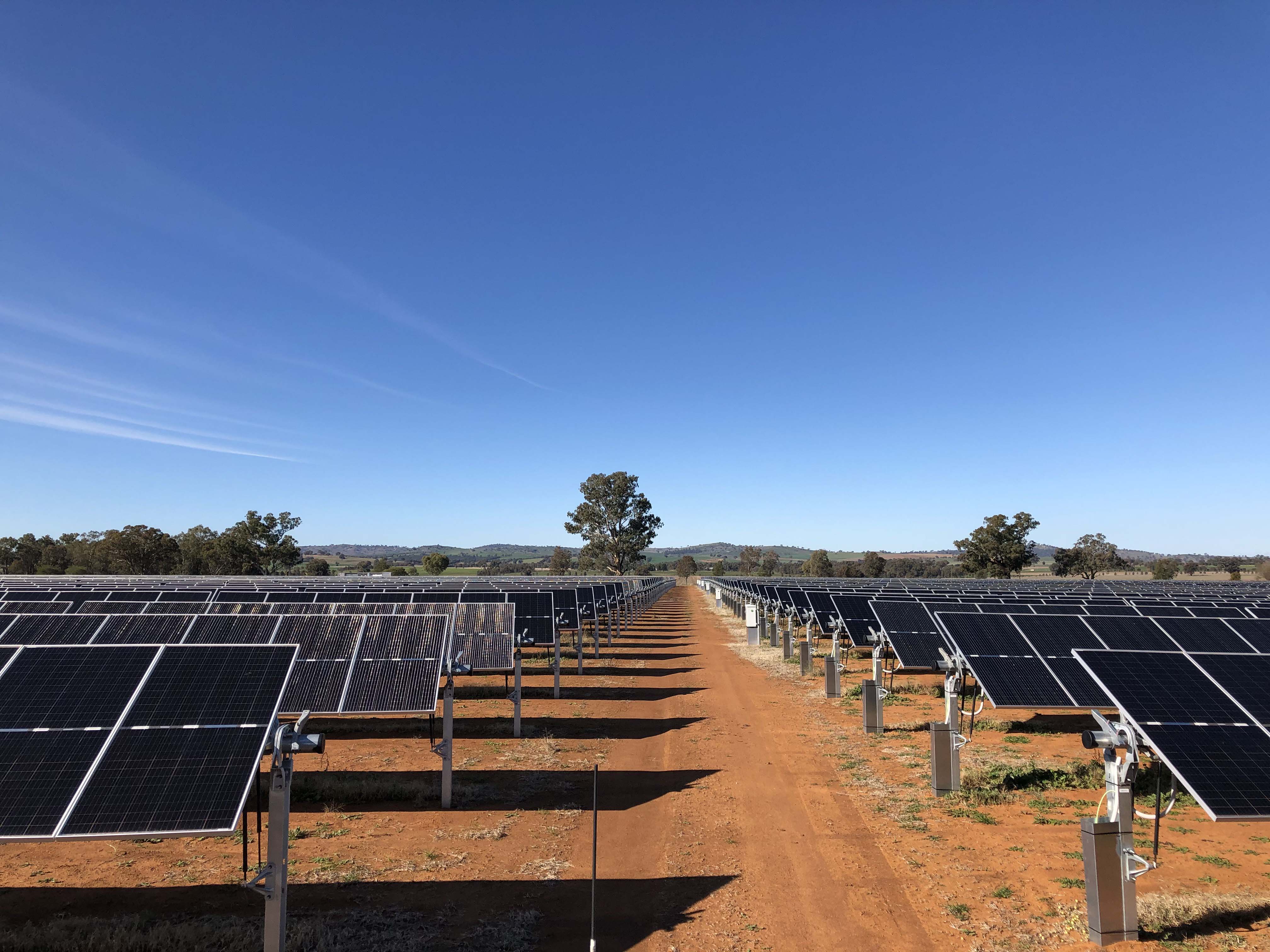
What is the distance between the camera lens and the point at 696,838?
416 inches

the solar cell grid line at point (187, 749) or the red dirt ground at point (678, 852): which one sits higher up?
the solar cell grid line at point (187, 749)

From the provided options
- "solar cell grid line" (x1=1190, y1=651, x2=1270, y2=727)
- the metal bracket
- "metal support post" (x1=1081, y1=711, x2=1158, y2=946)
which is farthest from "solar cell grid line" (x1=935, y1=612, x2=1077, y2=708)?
the metal bracket

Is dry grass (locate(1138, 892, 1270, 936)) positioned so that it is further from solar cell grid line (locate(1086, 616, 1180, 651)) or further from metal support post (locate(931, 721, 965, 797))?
solar cell grid line (locate(1086, 616, 1180, 651))

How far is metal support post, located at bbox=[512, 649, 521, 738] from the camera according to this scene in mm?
15625

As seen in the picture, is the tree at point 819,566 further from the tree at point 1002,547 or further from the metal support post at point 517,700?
the metal support post at point 517,700

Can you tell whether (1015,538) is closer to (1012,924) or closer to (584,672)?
(584,672)

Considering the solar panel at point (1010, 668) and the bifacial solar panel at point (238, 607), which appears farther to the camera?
the bifacial solar panel at point (238, 607)

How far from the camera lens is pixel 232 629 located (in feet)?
51.6

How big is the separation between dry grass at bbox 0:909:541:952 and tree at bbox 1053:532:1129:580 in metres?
120

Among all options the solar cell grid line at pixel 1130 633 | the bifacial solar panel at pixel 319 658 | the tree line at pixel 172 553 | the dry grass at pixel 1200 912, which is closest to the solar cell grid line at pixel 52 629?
the bifacial solar panel at pixel 319 658

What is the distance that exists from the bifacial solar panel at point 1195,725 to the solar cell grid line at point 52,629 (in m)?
18.9

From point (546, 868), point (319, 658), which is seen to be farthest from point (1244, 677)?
point (319, 658)

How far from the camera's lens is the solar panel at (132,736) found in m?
6.38

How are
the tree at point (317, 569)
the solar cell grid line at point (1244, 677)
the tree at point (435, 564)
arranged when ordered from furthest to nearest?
the tree at point (435, 564)
the tree at point (317, 569)
the solar cell grid line at point (1244, 677)
